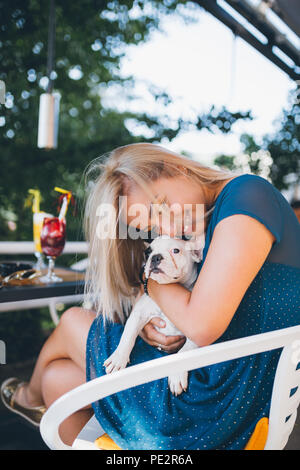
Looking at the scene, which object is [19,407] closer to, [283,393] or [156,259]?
[156,259]

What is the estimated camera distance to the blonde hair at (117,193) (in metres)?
1.14

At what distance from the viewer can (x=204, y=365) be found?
76 centimetres

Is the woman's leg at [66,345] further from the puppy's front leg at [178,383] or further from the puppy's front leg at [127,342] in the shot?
the puppy's front leg at [178,383]

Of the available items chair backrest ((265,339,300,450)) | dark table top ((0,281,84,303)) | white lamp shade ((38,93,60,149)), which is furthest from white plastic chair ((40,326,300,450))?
white lamp shade ((38,93,60,149))

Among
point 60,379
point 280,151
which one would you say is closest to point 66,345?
point 60,379

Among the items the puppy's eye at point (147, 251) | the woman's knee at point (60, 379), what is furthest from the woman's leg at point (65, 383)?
the puppy's eye at point (147, 251)

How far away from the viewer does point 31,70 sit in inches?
119

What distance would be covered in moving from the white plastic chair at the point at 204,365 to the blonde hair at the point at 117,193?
420mm

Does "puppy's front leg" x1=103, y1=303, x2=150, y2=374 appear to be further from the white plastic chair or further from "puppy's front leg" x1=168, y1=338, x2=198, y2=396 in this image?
the white plastic chair

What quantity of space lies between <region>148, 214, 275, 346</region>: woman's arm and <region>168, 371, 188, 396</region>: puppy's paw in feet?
0.44

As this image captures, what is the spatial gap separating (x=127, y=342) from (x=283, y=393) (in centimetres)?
43

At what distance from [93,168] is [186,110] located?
2.07m
